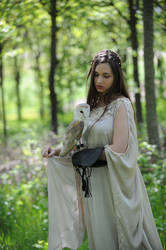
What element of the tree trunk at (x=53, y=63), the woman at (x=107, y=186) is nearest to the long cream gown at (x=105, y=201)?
the woman at (x=107, y=186)

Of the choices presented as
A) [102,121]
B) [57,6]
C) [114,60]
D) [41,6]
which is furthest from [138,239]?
[57,6]

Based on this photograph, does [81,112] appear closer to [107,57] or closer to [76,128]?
[76,128]

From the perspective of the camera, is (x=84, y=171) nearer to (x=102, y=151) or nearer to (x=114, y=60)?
(x=102, y=151)

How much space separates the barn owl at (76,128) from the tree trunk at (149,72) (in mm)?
2479

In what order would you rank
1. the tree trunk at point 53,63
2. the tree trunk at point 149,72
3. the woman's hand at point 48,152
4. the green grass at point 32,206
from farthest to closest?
the tree trunk at point 53,63 → the tree trunk at point 149,72 → the green grass at point 32,206 → the woman's hand at point 48,152

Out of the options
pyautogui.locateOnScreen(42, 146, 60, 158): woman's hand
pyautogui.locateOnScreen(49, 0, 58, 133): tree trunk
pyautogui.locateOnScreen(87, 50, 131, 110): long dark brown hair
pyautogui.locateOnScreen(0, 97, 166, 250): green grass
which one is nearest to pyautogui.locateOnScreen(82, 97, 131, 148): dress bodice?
pyautogui.locateOnScreen(87, 50, 131, 110): long dark brown hair

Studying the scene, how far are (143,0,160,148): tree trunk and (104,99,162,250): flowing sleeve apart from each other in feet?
7.98

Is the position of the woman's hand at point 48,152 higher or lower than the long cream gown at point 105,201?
higher

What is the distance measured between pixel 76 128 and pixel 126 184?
612mm

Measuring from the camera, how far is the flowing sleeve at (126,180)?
7.15 ft

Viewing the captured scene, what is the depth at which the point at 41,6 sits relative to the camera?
6.07m

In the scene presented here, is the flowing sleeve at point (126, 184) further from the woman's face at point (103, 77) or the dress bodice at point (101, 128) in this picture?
the woman's face at point (103, 77)

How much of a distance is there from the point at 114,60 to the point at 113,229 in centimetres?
144

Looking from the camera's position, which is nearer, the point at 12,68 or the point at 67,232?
the point at 67,232
